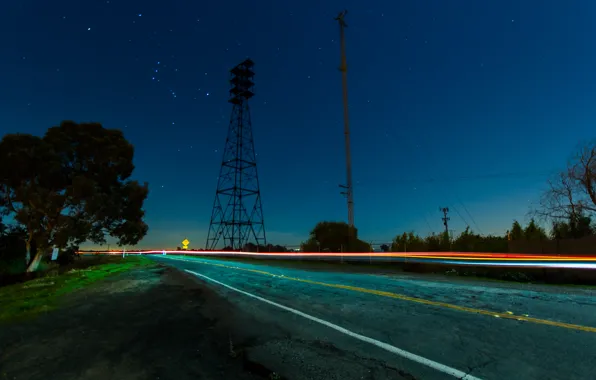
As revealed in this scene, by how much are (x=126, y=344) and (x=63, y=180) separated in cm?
2394

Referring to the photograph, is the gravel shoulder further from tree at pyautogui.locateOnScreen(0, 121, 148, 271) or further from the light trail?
tree at pyautogui.locateOnScreen(0, 121, 148, 271)

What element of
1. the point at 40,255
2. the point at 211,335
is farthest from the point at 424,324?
the point at 40,255

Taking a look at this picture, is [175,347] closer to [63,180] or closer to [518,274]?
[518,274]

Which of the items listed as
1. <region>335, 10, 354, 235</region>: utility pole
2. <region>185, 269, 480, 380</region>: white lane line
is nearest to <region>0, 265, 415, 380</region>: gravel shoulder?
<region>185, 269, 480, 380</region>: white lane line

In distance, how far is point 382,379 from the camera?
3791mm

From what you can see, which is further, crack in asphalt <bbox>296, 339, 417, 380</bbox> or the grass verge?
the grass verge

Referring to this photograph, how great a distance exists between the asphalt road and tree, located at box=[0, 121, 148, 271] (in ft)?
69.0

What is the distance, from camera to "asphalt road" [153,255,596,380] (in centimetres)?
405

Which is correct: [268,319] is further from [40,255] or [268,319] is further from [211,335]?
[40,255]

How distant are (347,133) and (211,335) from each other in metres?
33.9

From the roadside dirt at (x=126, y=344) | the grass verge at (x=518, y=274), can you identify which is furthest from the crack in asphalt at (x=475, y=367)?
the grass verge at (x=518, y=274)

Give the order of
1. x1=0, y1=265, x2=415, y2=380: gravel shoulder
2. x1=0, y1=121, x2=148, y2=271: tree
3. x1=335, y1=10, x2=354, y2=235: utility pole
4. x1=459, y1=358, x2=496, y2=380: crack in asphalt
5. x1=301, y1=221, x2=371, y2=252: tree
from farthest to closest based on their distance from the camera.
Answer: x1=301, y1=221, x2=371, y2=252: tree
x1=335, y1=10, x2=354, y2=235: utility pole
x1=0, y1=121, x2=148, y2=271: tree
x1=0, y1=265, x2=415, y2=380: gravel shoulder
x1=459, y1=358, x2=496, y2=380: crack in asphalt

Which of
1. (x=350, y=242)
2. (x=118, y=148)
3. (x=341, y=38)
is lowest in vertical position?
(x=350, y=242)

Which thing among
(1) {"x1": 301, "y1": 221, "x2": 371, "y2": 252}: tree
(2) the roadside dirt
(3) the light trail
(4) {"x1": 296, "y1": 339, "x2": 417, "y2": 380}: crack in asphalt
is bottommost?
(2) the roadside dirt
